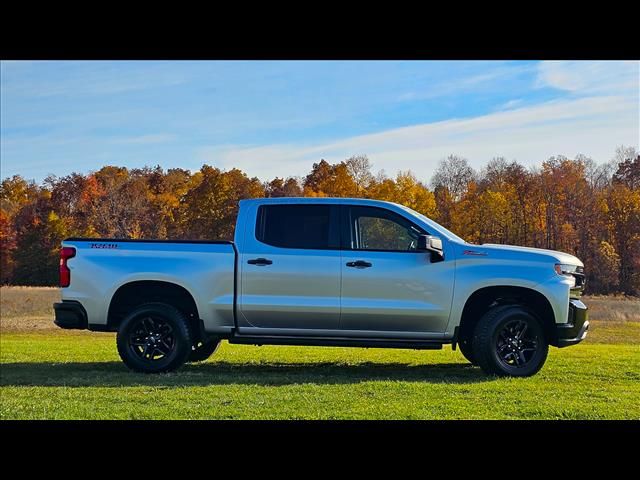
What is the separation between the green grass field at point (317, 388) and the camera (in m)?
6.21

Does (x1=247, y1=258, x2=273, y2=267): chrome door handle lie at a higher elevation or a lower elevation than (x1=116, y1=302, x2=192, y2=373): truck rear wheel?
higher

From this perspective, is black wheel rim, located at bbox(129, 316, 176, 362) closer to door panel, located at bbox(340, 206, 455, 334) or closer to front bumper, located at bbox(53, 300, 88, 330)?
front bumper, located at bbox(53, 300, 88, 330)

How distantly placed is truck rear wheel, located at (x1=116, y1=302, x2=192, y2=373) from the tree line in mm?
7406

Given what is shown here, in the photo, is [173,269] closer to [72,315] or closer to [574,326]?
[72,315]

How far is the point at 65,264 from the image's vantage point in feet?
27.7

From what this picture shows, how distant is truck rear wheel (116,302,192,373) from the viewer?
819 cm

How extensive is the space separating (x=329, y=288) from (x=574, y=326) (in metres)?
2.92

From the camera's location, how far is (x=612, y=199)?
16.8 metres

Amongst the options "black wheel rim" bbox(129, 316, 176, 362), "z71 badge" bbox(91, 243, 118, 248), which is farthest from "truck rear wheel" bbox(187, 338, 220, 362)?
"z71 badge" bbox(91, 243, 118, 248)

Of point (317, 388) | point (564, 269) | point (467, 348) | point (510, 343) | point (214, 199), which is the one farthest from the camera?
point (214, 199)

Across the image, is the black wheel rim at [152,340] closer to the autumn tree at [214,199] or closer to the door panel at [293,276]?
the door panel at [293,276]

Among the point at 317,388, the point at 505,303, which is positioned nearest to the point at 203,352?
the point at 317,388

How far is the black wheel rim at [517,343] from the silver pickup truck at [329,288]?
0.01m
